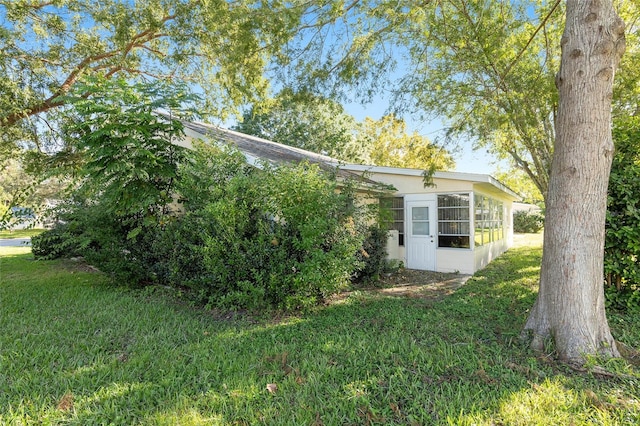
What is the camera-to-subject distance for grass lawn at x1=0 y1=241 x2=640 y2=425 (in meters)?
2.67

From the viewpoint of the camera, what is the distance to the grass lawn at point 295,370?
267 cm

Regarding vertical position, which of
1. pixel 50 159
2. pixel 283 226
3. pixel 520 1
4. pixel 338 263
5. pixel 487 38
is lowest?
pixel 338 263

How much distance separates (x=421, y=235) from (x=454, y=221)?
112cm

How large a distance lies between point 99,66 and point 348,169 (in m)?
8.30

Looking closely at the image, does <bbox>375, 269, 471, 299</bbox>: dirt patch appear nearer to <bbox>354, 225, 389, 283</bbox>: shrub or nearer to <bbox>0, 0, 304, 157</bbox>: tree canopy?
<bbox>354, 225, 389, 283</bbox>: shrub

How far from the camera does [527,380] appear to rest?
3.14 m

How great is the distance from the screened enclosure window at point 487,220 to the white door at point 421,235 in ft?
4.47

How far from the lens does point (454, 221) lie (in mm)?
9914

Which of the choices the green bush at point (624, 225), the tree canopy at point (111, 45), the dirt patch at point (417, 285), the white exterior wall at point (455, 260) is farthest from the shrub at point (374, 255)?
the tree canopy at point (111, 45)

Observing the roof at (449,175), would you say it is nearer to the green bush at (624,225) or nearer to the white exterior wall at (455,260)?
the white exterior wall at (455,260)

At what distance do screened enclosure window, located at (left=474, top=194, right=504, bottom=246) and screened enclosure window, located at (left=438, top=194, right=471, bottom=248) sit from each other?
59cm

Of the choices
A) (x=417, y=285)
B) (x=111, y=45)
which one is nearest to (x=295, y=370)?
(x=417, y=285)

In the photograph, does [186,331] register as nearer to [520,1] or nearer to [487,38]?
[487,38]

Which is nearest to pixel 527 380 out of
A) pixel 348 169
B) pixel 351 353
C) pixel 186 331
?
pixel 351 353
